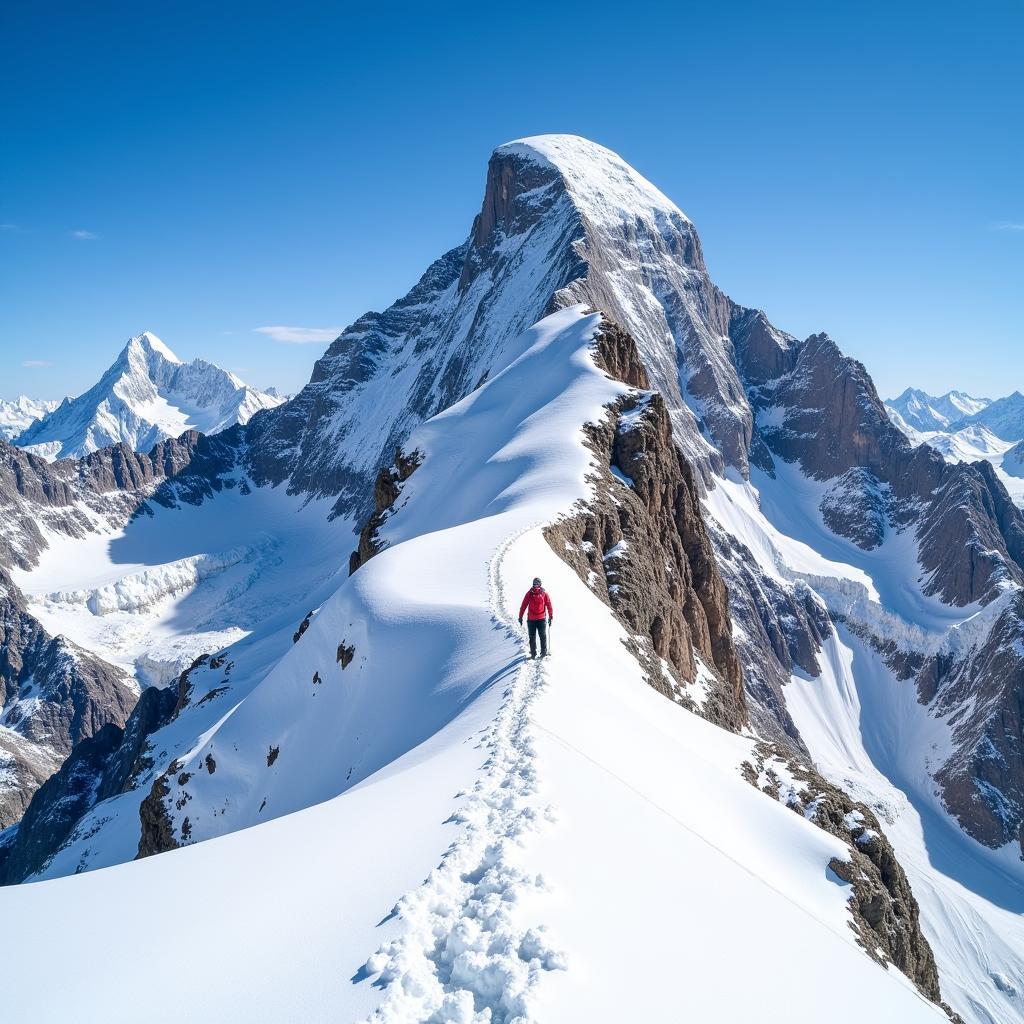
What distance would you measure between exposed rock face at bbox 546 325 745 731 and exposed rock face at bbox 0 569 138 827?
11044 cm

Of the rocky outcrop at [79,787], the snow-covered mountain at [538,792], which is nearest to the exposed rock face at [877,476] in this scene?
the snow-covered mountain at [538,792]

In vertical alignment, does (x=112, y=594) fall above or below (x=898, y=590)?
below

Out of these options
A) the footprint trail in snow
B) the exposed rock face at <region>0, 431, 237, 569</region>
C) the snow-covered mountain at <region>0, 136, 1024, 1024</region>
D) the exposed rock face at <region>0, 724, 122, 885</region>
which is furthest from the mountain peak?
the exposed rock face at <region>0, 431, 237, 569</region>

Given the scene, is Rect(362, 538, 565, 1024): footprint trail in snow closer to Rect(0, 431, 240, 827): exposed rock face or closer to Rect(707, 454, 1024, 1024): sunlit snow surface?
Rect(707, 454, 1024, 1024): sunlit snow surface

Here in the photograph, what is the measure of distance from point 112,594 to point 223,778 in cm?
15389

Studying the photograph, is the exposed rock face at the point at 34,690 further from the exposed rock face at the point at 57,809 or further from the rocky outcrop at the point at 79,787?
the rocky outcrop at the point at 79,787

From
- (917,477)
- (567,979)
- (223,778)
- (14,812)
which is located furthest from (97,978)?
(917,477)

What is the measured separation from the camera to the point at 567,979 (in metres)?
6.00

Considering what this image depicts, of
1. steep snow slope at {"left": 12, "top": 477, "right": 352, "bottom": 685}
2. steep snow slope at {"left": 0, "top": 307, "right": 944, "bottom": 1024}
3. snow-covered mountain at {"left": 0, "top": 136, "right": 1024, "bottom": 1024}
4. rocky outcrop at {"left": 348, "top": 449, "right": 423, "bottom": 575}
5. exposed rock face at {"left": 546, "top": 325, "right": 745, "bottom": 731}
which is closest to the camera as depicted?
steep snow slope at {"left": 0, "top": 307, "right": 944, "bottom": 1024}

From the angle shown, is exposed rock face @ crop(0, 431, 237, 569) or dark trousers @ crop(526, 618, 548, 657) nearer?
dark trousers @ crop(526, 618, 548, 657)

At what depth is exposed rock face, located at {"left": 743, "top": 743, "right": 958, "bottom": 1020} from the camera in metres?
12.5

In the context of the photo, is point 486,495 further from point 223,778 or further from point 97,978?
point 97,978

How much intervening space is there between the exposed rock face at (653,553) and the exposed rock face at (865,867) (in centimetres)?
517

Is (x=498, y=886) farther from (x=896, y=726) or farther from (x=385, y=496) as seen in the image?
(x=896, y=726)
